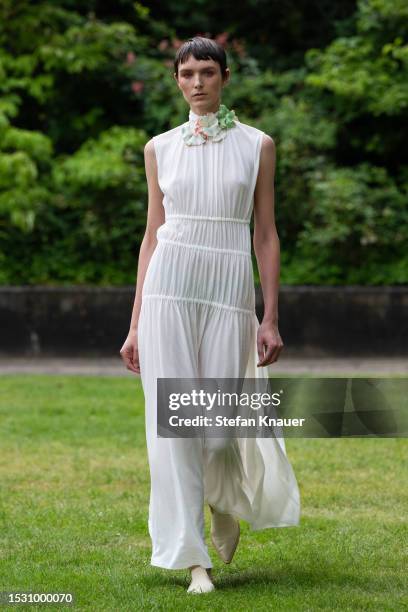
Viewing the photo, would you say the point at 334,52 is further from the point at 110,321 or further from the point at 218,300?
the point at 218,300

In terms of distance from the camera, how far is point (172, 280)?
5070mm

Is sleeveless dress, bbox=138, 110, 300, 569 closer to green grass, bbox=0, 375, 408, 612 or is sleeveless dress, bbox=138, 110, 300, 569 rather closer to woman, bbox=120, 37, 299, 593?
woman, bbox=120, 37, 299, 593

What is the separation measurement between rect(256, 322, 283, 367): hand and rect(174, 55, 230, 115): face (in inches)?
35.8

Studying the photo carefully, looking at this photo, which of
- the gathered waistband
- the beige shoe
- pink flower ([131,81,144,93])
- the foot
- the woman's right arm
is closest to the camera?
the foot

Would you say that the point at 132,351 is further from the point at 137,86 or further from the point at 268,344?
the point at 137,86

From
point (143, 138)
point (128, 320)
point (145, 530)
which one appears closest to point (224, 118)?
point (145, 530)

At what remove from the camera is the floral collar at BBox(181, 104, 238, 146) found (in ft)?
16.8

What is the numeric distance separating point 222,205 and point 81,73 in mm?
11377

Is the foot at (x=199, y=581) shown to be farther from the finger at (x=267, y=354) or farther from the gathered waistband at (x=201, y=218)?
the gathered waistband at (x=201, y=218)

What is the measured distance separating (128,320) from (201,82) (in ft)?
29.9

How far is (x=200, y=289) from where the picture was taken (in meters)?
5.07

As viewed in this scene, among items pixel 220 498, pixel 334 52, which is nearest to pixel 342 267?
pixel 334 52

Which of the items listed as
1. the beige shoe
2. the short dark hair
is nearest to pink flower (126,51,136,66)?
the short dark hair

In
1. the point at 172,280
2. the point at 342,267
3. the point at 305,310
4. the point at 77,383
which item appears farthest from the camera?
the point at 342,267
